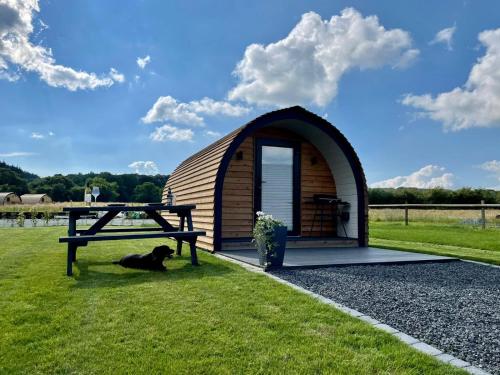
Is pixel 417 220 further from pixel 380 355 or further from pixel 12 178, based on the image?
pixel 12 178

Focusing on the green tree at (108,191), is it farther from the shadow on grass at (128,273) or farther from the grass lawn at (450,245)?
the shadow on grass at (128,273)

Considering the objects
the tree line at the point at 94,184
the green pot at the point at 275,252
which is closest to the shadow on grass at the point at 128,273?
the green pot at the point at 275,252

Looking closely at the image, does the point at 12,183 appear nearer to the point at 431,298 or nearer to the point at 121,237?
the point at 121,237

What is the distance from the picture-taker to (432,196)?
30.5m

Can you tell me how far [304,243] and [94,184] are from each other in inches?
1345

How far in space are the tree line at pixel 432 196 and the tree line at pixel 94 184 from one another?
2157 centimetres

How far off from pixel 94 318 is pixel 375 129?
429 inches

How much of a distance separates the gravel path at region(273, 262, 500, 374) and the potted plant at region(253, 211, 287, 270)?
20 cm

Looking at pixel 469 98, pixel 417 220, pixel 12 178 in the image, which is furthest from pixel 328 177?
pixel 12 178

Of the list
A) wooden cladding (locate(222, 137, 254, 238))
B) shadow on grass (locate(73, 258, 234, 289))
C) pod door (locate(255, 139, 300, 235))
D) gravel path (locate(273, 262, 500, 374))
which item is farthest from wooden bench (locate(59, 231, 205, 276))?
pod door (locate(255, 139, 300, 235))

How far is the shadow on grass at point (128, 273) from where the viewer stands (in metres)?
3.67

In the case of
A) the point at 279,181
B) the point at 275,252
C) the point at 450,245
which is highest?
the point at 279,181

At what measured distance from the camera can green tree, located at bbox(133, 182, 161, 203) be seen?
115 feet

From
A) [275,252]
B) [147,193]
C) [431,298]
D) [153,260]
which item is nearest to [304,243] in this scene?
[275,252]
